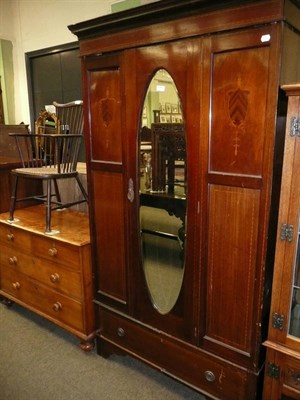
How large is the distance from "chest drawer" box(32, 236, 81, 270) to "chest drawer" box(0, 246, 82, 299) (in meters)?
0.04

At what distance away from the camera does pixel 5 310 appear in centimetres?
246

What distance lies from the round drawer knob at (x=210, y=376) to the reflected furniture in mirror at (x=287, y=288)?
0.23 m

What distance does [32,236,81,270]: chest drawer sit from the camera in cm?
186

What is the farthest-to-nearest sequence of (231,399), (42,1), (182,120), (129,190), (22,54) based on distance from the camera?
(22,54), (42,1), (129,190), (231,399), (182,120)

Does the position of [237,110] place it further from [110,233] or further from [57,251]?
[57,251]

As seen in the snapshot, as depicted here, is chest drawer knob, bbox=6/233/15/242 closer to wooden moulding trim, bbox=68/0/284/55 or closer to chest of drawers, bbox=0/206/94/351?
chest of drawers, bbox=0/206/94/351

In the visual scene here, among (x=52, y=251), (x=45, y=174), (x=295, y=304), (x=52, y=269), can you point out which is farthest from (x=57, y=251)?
(x=295, y=304)

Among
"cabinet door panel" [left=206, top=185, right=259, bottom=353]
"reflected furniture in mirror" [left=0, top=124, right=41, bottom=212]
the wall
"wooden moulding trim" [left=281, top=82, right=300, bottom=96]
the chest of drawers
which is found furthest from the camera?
the wall

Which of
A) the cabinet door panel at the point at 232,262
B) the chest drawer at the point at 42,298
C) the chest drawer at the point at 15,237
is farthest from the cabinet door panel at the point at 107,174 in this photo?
the chest drawer at the point at 15,237

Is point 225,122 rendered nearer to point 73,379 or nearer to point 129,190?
point 129,190

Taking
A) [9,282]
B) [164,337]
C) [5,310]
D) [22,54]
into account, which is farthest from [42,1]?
[164,337]

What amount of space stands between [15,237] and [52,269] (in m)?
0.41

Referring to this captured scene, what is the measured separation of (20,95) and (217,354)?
3753 mm

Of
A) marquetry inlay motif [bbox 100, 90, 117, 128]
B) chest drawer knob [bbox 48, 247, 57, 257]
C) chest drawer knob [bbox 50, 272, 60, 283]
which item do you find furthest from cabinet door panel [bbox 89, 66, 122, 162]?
chest drawer knob [bbox 50, 272, 60, 283]
